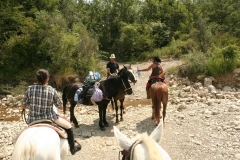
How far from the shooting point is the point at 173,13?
83.4 feet

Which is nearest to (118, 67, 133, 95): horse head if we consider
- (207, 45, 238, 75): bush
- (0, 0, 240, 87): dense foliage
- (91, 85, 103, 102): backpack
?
Answer: (91, 85, 103, 102): backpack

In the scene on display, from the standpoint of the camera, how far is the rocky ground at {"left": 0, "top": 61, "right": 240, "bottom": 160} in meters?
5.71

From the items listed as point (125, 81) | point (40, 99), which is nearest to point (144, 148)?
point (40, 99)

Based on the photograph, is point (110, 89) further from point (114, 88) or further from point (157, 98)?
point (157, 98)

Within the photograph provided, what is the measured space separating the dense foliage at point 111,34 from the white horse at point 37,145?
32.4 feet

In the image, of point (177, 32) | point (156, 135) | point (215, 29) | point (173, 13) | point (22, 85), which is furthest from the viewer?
point (173, 13)

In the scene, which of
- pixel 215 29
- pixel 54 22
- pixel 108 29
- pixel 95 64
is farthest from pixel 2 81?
pixel 215 29

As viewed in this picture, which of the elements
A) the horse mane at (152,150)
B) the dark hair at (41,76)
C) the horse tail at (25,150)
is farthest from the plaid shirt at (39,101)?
the horse mane at (152,150)

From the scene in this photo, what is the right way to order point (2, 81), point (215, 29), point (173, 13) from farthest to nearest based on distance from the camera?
point (173, 13), point (215, 29), point (2, 81)

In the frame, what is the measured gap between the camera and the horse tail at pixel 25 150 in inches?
110

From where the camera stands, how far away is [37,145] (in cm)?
293

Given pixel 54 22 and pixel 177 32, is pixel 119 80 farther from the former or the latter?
pixel 177 32

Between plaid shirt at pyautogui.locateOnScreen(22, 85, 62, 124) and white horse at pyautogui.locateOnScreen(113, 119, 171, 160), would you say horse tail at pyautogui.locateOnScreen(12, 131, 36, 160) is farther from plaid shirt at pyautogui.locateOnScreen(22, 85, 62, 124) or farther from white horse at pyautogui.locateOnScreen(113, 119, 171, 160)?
white horse at pyautogui.locateOnScreen(113, 119, 171, 160)

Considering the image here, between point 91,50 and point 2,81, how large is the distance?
19.0 ft
